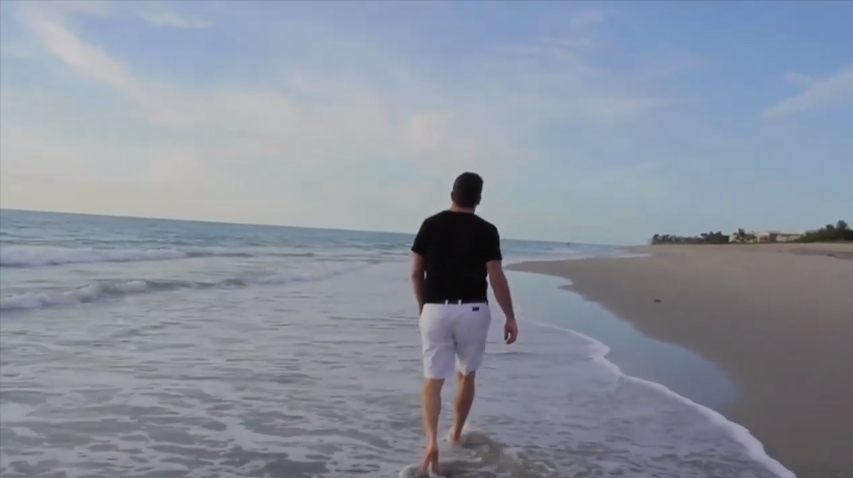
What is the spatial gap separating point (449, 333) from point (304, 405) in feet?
5.84

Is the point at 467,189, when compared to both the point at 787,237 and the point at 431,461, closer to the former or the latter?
the point at 431,461

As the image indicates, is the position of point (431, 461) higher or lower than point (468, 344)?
lower

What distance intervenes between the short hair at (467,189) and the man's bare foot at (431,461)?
53.5 inches

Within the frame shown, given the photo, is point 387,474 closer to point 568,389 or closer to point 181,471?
point 181,471

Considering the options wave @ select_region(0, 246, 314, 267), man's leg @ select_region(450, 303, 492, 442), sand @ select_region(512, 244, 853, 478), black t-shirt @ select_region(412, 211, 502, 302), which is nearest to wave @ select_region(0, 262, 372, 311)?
sand @ select_region(512, 244, 853, 478)

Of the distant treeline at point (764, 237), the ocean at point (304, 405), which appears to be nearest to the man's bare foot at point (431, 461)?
the ocean at point (304, 405)

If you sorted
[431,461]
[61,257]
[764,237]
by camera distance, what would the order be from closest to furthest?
[431,461] < [61,257] < [764,237]

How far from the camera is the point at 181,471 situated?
161 inches

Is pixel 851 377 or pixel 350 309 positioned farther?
pixel 350 309

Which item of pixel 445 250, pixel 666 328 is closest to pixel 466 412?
pixel 445 250

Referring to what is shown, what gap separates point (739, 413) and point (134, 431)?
161 inches

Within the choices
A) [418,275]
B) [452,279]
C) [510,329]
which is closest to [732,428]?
[510,329]

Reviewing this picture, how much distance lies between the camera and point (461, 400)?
4531mm

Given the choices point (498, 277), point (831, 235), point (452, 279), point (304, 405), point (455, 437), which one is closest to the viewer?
point (452, 279)
